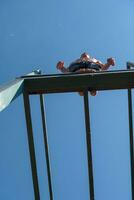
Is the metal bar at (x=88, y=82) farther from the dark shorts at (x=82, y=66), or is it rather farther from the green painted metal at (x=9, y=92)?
the dark shorts at (x=82, y=66)

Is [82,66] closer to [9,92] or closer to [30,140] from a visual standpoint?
[30,140]

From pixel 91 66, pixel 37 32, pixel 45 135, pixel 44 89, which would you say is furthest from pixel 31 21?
pixel 44 89

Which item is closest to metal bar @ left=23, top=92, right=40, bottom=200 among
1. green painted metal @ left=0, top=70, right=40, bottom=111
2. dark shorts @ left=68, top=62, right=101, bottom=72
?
green painted metal @ left=0, top=70, right=40, bottom=111

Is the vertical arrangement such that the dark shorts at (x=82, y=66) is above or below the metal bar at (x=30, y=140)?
above

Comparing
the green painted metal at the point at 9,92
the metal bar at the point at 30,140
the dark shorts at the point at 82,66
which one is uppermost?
the green painted metal at the point at 9,92

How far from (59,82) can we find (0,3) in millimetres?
4597

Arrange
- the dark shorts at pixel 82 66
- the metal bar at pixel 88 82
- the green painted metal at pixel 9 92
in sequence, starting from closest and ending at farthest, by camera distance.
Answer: the green painted metal at pixel 9 92 → the metal bar at pixel 88 82 → the dark shorts at pixel 82 66

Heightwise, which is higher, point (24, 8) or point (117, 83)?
point (24, 8)

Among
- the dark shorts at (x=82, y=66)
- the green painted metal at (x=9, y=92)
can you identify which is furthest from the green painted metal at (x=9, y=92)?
the dark shorts at (x=82, y=66)

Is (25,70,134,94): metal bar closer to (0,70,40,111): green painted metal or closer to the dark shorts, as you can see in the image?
(0,70,40,111): green painted metal

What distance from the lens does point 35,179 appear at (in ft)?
4.63

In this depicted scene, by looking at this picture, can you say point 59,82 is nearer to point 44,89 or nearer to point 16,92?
point 44,89

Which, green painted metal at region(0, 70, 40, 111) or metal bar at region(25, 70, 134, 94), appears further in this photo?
metal bar at region(25, 70, 134, 94)

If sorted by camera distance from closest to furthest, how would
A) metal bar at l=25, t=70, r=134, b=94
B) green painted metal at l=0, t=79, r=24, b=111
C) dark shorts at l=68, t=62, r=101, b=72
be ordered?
green painted metal at l=0, t=79, r=24, b=111
metal bar at l=25, t=70, r=134, b=94
dark shorts at l=68, t=62, r=101, b=72
